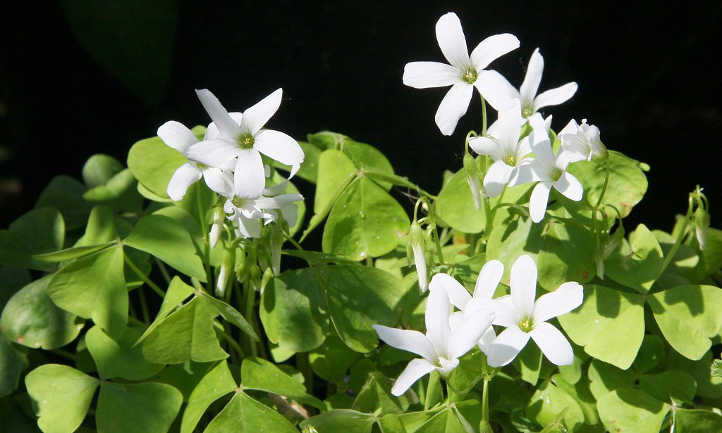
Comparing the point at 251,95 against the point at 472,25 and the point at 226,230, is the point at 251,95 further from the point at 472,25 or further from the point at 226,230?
the point at 226,230

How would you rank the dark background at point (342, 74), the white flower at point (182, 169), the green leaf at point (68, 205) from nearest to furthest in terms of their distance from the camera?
the white flower at point (182, 169) < the green leaf at point (68, 205) < the dark background at point (342, 74)

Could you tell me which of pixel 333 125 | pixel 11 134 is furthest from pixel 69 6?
pixel 333 125

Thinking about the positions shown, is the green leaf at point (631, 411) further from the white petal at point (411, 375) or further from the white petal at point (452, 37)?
the white petal at point (452, 37)

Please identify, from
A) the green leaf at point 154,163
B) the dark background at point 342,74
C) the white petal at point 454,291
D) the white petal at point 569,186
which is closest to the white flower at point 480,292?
the white petal at point 454,291

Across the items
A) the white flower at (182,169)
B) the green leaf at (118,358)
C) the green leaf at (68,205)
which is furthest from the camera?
the green leaf at (68,205)

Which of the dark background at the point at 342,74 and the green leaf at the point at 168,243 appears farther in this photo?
the dark background at the point at 342,74

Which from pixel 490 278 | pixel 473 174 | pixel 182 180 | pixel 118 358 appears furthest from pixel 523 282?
pixel 118 358

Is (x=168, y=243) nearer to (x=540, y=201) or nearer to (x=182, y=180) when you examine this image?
(x=182, y=180)

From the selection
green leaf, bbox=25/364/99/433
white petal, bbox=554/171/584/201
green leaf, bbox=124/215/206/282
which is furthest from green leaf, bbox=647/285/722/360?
green leaf, bbox=25/364/99/433
